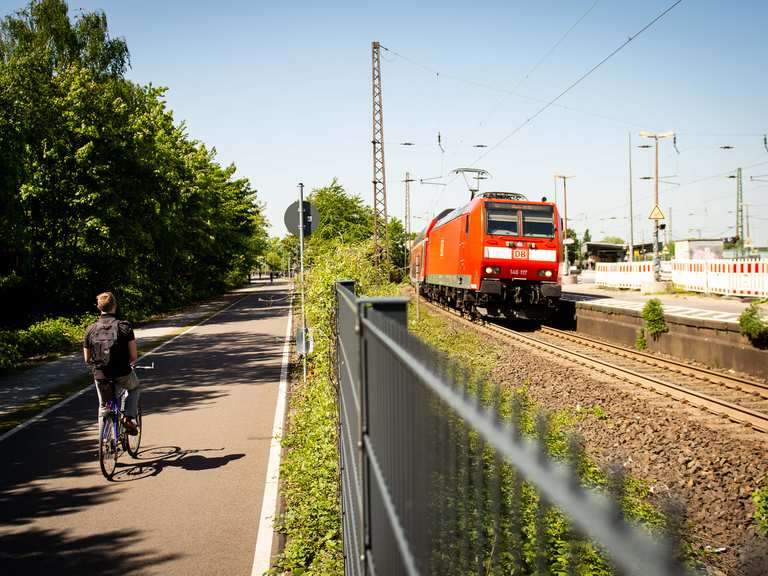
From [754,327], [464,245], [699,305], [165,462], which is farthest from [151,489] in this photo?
[699,305]

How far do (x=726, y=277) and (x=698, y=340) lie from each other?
1292cm

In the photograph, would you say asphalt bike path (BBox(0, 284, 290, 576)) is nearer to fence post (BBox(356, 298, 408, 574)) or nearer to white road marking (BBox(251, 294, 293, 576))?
white road marking (BBox(251, 294, 293, 576))

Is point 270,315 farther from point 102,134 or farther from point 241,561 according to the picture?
point 241,561

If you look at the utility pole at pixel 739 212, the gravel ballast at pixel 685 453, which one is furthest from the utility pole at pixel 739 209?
the gravel ballast at pixel 685 453

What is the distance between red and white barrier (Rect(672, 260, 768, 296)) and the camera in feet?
77.1

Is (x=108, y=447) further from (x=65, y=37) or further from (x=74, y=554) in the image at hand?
(x=65, y=37)

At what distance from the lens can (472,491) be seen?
4.26ft

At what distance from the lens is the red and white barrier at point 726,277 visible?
925 inches

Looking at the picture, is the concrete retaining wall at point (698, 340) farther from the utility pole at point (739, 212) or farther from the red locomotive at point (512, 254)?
the utility pole at point (739, 212)

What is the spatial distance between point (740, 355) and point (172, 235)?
2564cm

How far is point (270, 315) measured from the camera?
28.2 metres

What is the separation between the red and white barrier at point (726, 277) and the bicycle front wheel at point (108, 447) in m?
22.5

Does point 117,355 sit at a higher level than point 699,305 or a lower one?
higher

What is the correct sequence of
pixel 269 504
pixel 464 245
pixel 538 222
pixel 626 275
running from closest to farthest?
pixel 269 504
pixel 538 222
pixel 464 245
pixel 626 275
